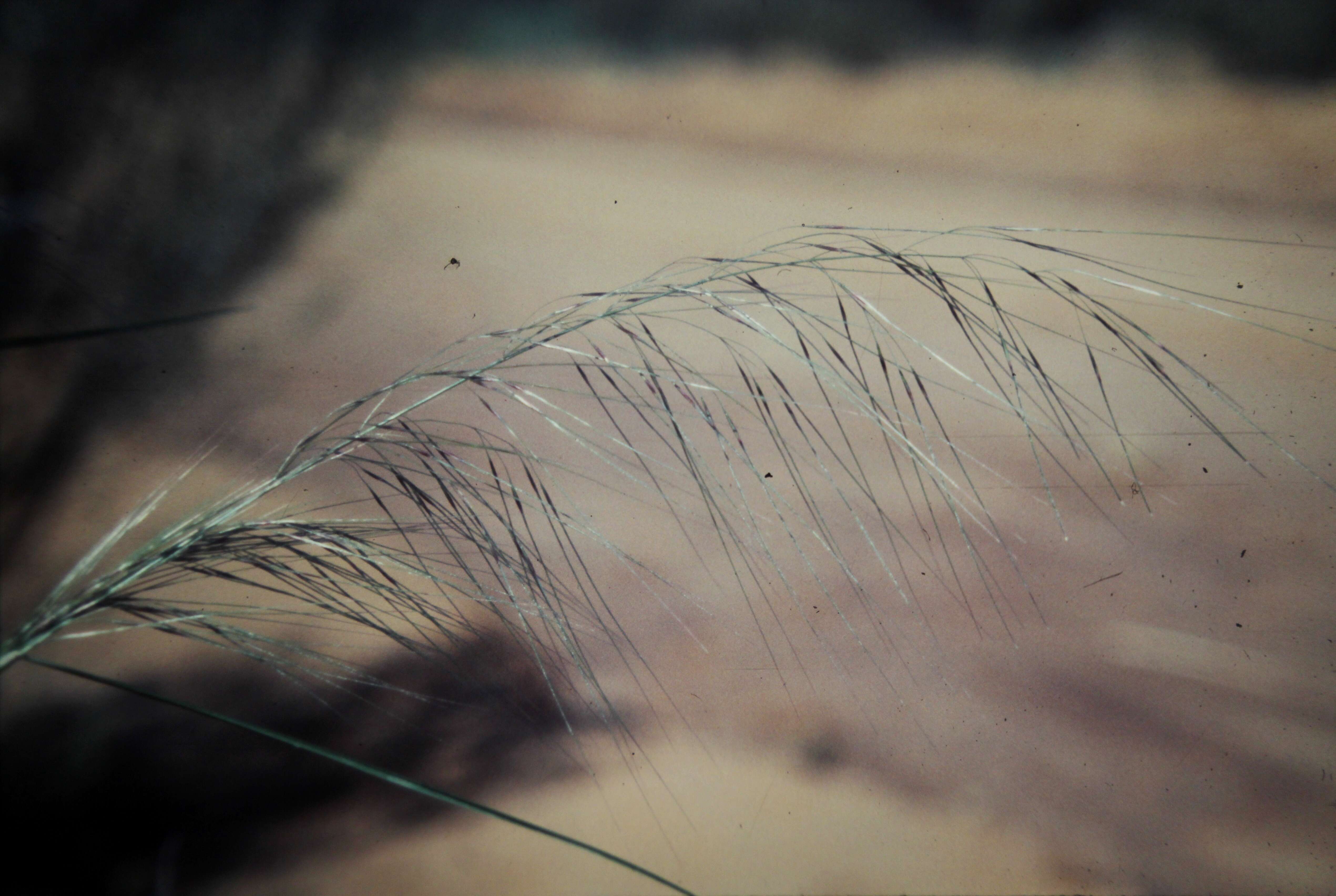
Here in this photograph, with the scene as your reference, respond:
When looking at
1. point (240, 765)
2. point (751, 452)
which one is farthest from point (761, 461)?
point (240, 765)

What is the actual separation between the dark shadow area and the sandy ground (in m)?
0.02

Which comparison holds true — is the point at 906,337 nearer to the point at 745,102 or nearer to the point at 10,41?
the point at 745,102

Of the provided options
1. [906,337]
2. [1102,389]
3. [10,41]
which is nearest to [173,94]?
[10,41]

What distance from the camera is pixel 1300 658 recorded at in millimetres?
416

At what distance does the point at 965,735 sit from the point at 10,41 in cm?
60

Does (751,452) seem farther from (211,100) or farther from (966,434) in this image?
(211,100)

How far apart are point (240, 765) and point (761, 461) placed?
0.31 metres

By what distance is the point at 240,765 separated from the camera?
0.39 meters

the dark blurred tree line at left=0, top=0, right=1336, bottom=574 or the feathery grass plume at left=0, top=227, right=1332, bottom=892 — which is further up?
the dark blurred tree line at left=0, top=0, right=1336, bottom=574

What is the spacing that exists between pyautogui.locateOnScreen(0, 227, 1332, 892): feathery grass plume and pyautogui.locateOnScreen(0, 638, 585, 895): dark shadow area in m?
0.02

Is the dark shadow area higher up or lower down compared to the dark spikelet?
lower down

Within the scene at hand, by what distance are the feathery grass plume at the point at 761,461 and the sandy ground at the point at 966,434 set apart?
0.02 m

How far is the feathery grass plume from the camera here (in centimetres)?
40

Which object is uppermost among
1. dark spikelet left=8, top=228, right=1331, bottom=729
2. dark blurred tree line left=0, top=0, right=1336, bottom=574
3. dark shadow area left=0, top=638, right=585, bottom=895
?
dark blurred tree line left=0, top=0, right=1336, bottom=574
